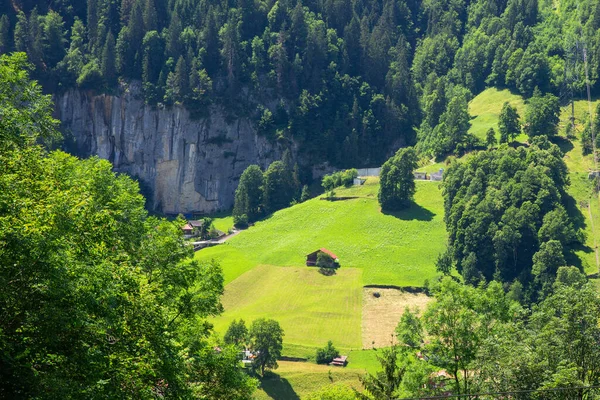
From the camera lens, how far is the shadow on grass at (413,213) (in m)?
125

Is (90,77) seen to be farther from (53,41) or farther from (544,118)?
(544,118)

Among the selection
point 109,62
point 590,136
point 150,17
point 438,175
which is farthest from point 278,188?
point 590,136

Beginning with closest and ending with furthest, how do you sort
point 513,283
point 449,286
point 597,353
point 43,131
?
point 43,131 < point 597,353 < point 449,286 < point 513,283

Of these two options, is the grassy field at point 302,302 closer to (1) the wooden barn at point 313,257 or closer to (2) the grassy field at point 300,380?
(1) the wooden barn at point 313,257

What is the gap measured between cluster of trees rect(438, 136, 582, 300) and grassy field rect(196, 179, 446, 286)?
14.3 ft

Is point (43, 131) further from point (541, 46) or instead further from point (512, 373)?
point (541, 46)

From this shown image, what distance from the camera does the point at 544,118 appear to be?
136000 millimetres

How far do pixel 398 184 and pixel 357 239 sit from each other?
44.9 feet

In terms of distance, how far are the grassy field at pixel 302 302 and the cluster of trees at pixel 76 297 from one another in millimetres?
59013

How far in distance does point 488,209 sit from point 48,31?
102m

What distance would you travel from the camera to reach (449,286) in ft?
121

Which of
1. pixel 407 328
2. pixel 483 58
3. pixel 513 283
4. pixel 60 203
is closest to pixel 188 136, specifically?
pixel 483 58

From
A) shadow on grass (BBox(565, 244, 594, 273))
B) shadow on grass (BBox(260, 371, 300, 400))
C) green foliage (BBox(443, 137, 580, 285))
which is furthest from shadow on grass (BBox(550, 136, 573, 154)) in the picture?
shadow on grass (BBox(260, 371, 300, 400))

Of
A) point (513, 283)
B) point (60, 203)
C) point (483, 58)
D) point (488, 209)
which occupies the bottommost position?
point (513, 283)
